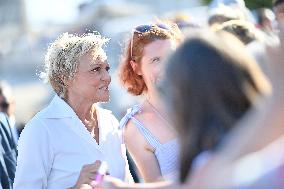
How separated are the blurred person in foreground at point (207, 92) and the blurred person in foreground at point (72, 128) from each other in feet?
5.74

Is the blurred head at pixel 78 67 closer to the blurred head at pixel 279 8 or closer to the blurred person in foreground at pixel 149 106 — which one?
the blurred person in foreground at pixel 149 106

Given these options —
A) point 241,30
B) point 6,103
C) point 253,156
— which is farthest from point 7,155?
point 253,156

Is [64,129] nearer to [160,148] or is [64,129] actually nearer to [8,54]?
[160,148]

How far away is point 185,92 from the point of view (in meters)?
2.28

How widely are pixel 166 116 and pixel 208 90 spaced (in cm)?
198

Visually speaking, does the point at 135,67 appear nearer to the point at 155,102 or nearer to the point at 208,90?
the point at 155,102

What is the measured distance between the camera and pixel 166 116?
13.9 feet

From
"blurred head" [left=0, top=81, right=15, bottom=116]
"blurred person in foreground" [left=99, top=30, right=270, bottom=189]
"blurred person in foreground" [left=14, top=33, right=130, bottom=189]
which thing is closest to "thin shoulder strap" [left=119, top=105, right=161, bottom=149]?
"blurred person in foreground" [left=14, top=33, right=130, bottom=189]

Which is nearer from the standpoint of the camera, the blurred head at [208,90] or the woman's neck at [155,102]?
the blurred head at [208,90]

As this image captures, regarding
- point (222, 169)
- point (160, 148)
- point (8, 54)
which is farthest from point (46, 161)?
point (8, 54)

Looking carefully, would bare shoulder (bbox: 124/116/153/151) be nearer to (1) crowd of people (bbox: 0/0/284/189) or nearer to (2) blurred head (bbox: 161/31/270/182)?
(1) crowd of people (bbox: 0/0/284/189)

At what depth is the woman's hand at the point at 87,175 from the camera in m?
4.00

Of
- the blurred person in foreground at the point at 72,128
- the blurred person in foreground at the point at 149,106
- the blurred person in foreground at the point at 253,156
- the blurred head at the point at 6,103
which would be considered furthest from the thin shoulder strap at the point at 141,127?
the blurred head at the point at 6,103

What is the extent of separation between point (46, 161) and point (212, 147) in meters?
2.06
